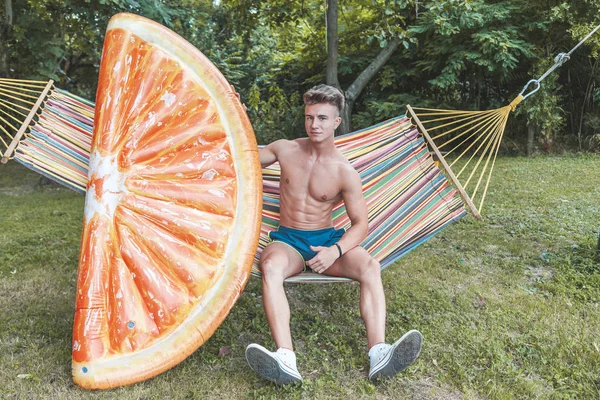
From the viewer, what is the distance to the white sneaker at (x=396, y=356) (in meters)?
1.77

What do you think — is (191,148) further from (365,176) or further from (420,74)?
(420,74)

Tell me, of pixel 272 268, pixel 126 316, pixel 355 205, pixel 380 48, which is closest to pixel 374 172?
pixel 355 205

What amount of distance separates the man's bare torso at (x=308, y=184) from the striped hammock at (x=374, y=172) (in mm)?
251

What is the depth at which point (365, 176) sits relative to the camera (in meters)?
2.61

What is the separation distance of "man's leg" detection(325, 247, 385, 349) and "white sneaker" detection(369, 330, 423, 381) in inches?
2.5

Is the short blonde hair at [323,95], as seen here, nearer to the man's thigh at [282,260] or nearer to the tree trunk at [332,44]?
the man's thigh at [282,260]

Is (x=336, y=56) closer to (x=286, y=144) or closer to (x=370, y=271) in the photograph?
(x=286, y=144)

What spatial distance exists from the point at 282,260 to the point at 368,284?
0.36 metres

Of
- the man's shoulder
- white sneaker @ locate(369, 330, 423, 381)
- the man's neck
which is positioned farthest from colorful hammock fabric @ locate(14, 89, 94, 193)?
white sneaker @ locate(369, 330, 423, 381)

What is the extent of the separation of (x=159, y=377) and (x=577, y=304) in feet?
6.52

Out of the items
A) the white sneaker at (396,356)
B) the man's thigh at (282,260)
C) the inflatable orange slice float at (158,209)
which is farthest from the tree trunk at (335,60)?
the white sneaker at (396,356)

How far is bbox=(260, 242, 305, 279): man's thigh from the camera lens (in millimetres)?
1931

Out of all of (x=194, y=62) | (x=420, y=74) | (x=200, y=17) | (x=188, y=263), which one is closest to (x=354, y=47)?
(x=420, y=74)

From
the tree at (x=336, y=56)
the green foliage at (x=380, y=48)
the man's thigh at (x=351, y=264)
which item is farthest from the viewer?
the green foliage at (x=380, y=48)
